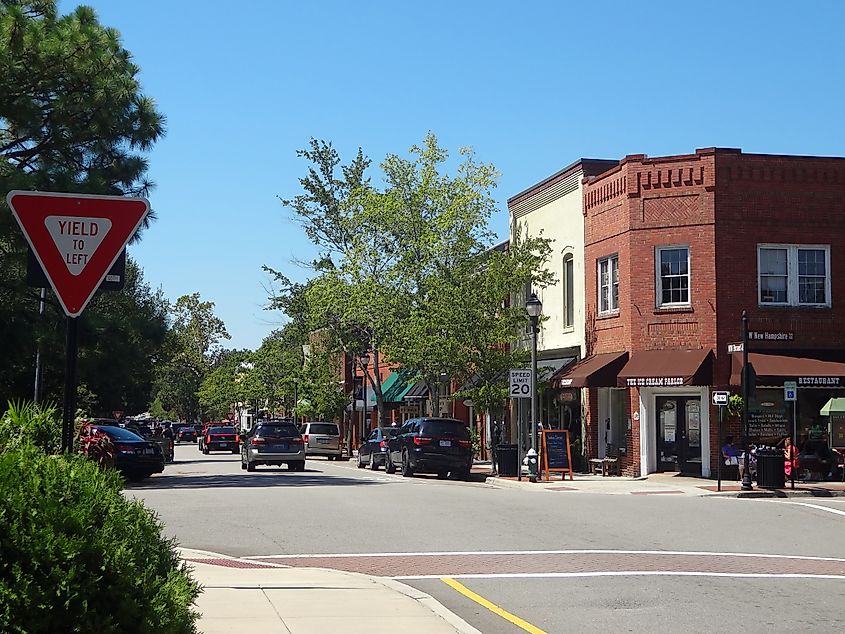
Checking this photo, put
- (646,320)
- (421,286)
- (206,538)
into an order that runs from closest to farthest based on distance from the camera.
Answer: (206,538) < (646,320) < (421,286)

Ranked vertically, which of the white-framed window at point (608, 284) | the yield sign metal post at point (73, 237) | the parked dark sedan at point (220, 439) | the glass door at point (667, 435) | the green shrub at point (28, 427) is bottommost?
the parked dark sedan at point (220, 439)

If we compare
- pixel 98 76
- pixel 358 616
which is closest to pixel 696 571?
pixel 358 616

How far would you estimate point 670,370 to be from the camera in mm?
31156

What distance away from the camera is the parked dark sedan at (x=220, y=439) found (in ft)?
210

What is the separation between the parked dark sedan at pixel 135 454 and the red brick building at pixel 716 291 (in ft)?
41.0

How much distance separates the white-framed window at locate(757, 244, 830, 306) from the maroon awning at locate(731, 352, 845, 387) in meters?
1.89

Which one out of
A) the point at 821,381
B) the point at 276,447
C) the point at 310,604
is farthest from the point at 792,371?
the point at 310,604

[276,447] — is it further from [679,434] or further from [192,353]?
[192,353]

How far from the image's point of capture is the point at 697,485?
96.4 ft

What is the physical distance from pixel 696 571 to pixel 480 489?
15.4 metres

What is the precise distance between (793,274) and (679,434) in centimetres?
566

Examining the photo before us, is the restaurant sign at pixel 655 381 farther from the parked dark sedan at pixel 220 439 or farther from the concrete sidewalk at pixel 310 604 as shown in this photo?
the parked dark sedan at pixel 220 439

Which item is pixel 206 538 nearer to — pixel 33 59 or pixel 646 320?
pixel 33 59

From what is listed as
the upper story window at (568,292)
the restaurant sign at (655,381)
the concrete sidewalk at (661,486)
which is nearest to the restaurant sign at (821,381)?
the concrete sidewalk at (661,486)
